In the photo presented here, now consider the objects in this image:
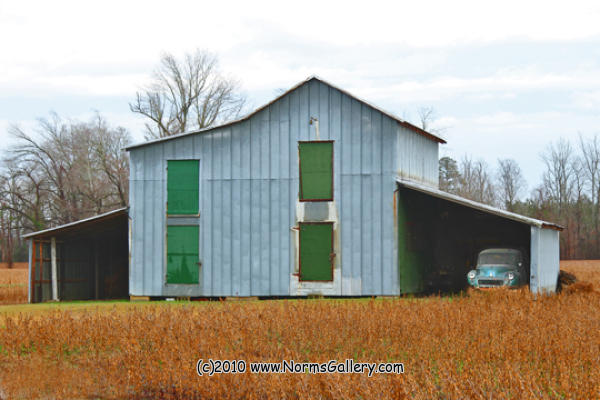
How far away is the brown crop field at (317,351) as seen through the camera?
10.5 metres

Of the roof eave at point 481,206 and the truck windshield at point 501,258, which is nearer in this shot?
the roof eave at point 481,206

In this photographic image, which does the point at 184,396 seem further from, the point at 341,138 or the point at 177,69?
the point at 177,69

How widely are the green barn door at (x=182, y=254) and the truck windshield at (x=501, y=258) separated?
33.8 feet

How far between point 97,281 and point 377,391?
25.4 m

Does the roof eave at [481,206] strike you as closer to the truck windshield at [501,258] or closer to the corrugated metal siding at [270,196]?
the corrugated metal siding at [270,196]

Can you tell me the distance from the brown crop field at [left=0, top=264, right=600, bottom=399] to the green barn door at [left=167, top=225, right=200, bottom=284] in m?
7.67

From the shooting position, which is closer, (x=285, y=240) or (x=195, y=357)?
(x=195, y=357)

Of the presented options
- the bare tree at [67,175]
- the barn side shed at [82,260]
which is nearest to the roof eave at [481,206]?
the barn side shed at [82,260]

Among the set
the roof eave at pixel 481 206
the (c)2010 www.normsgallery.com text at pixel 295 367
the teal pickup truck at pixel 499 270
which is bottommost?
the (c)2010 www.normsgallery.com text at pixel 295 367

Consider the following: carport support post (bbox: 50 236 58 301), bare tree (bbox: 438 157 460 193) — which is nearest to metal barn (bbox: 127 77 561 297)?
carport support post (bbox: 50 236 58 301)

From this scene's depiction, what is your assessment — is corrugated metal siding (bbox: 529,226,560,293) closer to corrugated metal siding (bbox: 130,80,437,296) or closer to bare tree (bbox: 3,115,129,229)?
corrugated metal siding (bbox: 130,80,437,296)

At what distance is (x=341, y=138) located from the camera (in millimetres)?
26016

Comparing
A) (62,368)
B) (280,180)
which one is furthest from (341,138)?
(62,368)

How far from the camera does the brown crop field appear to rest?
1050 cm
